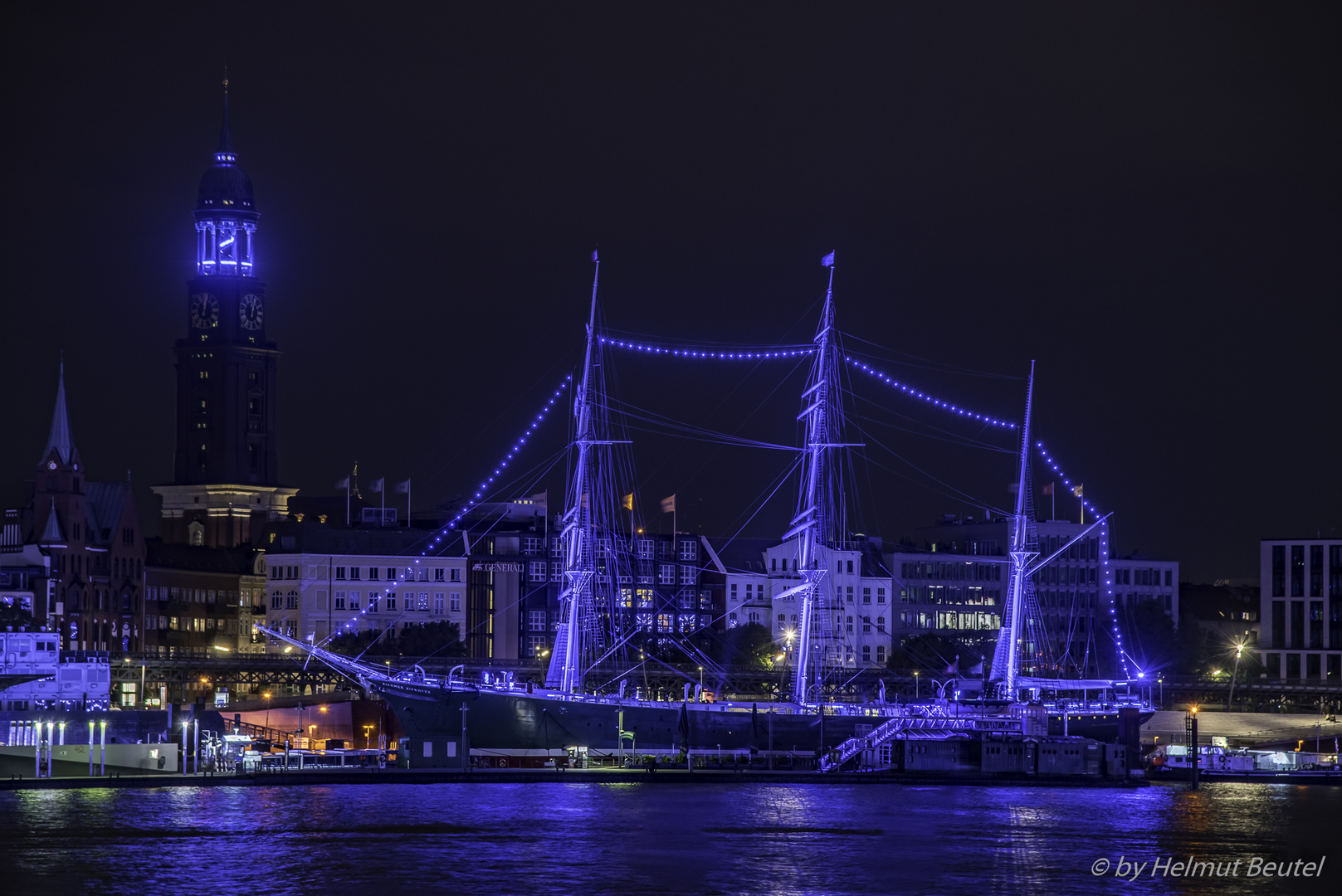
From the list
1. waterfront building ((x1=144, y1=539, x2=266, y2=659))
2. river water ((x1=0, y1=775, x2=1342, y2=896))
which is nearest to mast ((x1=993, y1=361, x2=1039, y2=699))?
river water ((x1=0, y1=775, x2=1342, y2=896))

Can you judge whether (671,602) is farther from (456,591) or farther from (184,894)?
(184,894)

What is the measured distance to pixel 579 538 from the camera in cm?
12550

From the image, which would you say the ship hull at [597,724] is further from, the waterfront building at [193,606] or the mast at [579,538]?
the waterfront building at [193,606]

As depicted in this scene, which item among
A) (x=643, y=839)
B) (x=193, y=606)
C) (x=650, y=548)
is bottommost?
(x=643, y=839)

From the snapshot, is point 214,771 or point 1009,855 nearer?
point 1009,855

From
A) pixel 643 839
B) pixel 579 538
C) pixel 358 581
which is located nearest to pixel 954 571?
pixel 358 581

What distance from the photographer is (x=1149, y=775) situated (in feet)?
394

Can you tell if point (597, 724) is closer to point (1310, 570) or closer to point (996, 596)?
point (996, 596)

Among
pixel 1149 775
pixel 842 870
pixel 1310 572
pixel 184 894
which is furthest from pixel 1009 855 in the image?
pixel 1310 572

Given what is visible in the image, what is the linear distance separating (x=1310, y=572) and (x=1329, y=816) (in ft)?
305

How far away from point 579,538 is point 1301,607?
288ft

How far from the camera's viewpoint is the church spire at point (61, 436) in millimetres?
173250

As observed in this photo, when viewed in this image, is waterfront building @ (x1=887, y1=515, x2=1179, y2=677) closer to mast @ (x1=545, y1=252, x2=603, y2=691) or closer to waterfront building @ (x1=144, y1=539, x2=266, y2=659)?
waterfront building @ (x1=144, y1=539, x2=266, y2=659)

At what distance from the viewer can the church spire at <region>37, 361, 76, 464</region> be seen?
173 m
